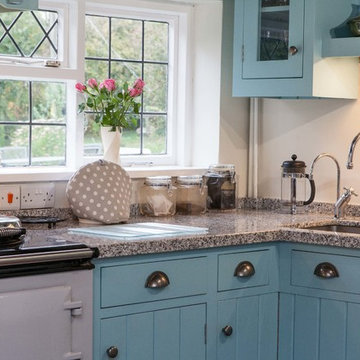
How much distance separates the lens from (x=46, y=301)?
116 inches

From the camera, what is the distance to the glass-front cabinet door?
153 inches

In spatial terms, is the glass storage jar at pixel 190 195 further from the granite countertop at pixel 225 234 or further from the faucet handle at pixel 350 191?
the faucet handle at pixel 350 191

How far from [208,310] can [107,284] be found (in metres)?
0.50

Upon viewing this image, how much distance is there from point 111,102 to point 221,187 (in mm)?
666

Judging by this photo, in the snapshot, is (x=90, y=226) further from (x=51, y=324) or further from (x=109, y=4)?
(x=109, y=4)

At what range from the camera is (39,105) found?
13.0 ft

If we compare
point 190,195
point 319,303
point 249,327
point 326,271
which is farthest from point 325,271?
point 190,195

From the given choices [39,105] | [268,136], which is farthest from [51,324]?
[268,136]

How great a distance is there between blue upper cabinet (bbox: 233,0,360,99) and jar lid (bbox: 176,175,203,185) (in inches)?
16.7

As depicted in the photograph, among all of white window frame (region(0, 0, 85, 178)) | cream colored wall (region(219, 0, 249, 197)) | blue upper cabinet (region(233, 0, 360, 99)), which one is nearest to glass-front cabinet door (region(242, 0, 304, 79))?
blue upper cabinet (region(233, 0, 360, 99))

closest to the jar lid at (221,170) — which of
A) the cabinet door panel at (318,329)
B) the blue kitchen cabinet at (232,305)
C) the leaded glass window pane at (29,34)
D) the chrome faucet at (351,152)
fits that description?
the chrome faucet at (351,152)

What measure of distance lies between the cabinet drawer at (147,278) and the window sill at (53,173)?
0.74 m

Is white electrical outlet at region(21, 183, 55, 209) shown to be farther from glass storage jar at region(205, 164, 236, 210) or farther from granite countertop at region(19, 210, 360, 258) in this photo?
glass storage jar at region(205, 164, 236, 210)

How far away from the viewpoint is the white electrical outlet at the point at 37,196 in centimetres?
372
